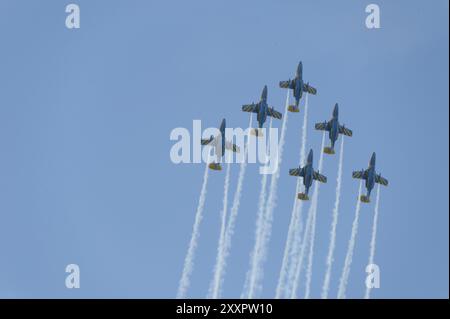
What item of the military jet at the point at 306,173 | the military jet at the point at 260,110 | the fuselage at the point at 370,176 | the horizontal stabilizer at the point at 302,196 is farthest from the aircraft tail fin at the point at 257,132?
the fuselage at the point at 370,176

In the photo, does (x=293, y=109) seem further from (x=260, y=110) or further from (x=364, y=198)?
(x=364, y=198)

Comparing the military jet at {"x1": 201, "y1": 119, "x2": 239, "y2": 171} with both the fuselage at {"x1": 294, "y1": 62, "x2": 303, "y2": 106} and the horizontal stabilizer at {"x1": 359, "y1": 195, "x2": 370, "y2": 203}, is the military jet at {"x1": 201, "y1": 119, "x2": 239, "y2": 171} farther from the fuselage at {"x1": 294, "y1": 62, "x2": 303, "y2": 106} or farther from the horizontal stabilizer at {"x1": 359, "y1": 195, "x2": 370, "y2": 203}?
the horizontal stabilizer at {"x1": 359, "y1": 195, "x2": 370, "y2": 203}

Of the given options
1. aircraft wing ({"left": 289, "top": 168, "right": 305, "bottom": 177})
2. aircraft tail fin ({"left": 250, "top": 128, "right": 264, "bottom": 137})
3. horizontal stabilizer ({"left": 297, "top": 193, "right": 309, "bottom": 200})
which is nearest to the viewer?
aircraft wing ({"left": 289, "top": 168, "right": 305, "bottom": 177})

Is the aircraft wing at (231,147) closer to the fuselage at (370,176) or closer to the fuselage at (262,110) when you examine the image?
the fuselage at (262,110)

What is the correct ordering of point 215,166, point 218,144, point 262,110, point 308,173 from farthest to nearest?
1. point 262,110
2. point 308,173
3. point 218,144
4. point 215,166

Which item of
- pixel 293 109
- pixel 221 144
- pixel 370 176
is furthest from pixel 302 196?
pixel 293 109

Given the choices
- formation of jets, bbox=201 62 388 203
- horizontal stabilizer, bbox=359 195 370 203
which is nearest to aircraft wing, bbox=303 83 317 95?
formation of jets, bbox=201 62 388 203
